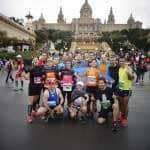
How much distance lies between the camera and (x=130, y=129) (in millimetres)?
11398

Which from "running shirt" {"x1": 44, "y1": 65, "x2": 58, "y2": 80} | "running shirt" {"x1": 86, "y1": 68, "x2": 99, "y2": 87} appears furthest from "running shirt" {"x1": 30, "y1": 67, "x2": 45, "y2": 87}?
"running shirt" {"x1": 86, "y1": 68, "x2": 99, "y2": 87}

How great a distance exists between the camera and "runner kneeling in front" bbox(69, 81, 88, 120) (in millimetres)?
12281

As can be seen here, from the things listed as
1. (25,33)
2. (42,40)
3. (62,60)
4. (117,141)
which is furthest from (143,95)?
(42,40)

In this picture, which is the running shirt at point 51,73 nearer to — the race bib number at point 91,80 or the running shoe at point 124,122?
the race bib number at point 91,80

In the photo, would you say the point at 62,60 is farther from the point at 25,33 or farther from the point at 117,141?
the point at 25,33

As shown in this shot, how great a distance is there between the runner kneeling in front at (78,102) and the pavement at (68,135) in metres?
0.34

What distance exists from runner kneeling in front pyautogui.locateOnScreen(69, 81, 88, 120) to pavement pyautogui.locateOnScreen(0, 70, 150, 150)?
34 centimetres

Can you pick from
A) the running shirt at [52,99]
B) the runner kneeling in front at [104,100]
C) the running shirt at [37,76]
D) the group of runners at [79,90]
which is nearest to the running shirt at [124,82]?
the group of runners at [79,90]

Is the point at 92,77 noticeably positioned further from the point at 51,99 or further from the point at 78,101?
the point at 51,99

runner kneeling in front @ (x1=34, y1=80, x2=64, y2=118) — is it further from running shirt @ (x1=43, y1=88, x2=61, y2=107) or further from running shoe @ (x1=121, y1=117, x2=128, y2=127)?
running shoe @ (x1=121, y1=117, x2=128, y2=127)

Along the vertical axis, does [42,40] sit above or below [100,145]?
above

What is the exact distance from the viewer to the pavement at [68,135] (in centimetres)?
936

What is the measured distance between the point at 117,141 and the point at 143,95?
10.4 meters

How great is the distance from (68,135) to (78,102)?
1920 mm
